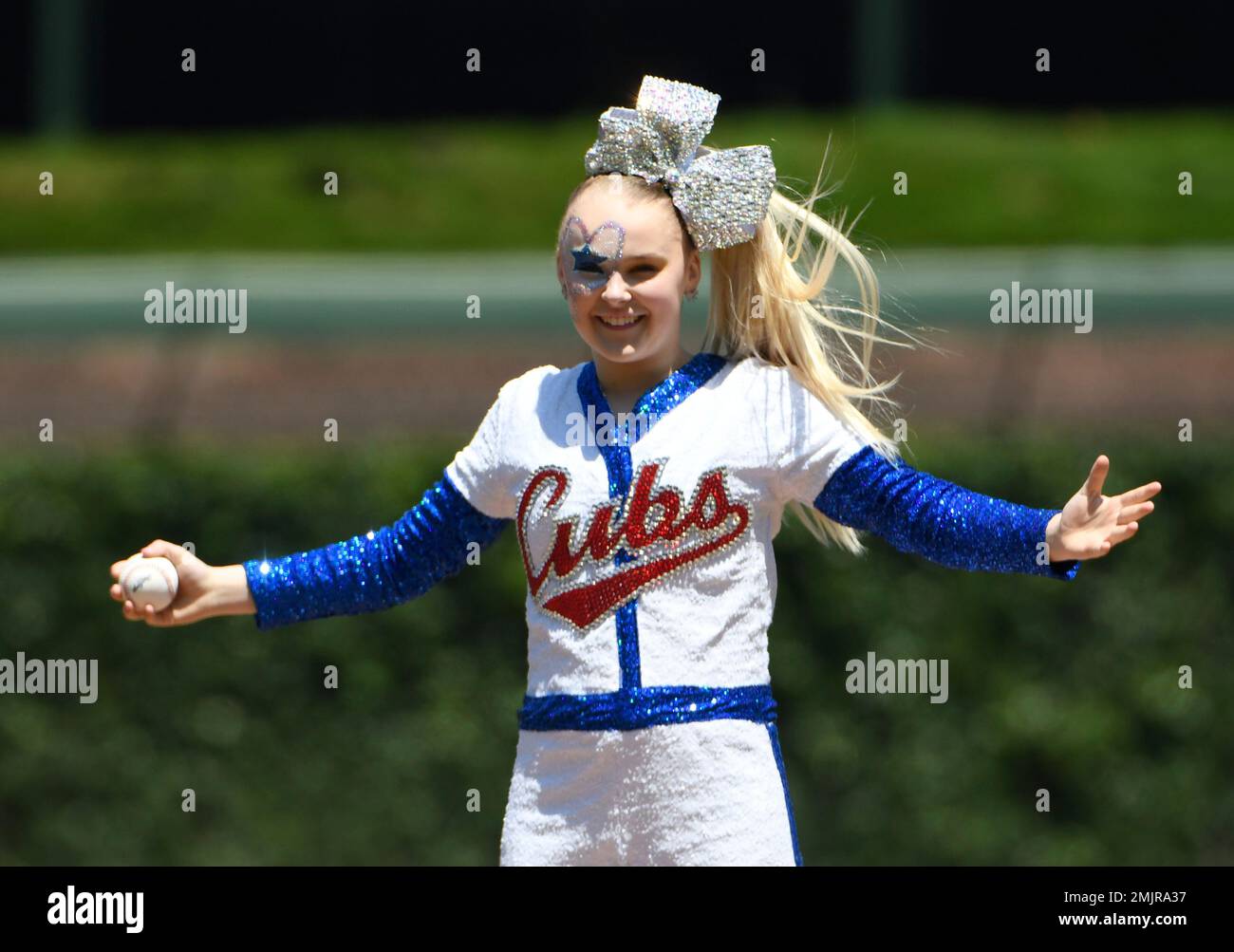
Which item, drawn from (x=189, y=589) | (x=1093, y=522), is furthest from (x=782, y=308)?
(x=189, y=589)

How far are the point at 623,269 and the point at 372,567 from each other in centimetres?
71

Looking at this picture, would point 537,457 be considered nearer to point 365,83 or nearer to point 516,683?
point 516,683

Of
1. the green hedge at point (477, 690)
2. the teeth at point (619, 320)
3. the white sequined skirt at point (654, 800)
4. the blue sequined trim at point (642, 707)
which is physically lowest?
the green hedge at point (477, 690)

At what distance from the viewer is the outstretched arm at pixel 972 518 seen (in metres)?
3.56

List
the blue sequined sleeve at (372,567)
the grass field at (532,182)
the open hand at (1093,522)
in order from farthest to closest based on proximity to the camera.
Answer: the grass field at (532,182), the blue sequined sleeve at (372,567), the open hand at (1093,522)

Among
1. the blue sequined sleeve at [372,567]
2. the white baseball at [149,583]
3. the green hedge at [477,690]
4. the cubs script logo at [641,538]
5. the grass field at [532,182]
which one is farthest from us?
the grass field at [532,182]

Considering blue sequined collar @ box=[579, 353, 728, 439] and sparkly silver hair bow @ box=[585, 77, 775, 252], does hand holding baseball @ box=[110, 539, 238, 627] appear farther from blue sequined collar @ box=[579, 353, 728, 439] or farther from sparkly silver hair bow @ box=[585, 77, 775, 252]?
sparkly silver hair bow @ box=[585, 77, 775, 252]

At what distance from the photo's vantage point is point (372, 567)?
3889mm

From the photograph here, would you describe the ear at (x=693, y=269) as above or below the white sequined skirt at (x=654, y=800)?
above

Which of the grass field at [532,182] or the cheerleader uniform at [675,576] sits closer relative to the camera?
the cheerleader uniform at [675,576]

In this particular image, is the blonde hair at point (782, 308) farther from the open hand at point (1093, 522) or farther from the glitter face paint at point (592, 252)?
the open hand at point (1093, 522)

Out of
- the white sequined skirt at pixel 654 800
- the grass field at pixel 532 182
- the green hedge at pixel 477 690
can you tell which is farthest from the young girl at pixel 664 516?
the grass field at pixel 532 182

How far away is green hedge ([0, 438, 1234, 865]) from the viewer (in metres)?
6.60

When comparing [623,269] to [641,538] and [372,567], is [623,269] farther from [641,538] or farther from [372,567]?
[372,567]
